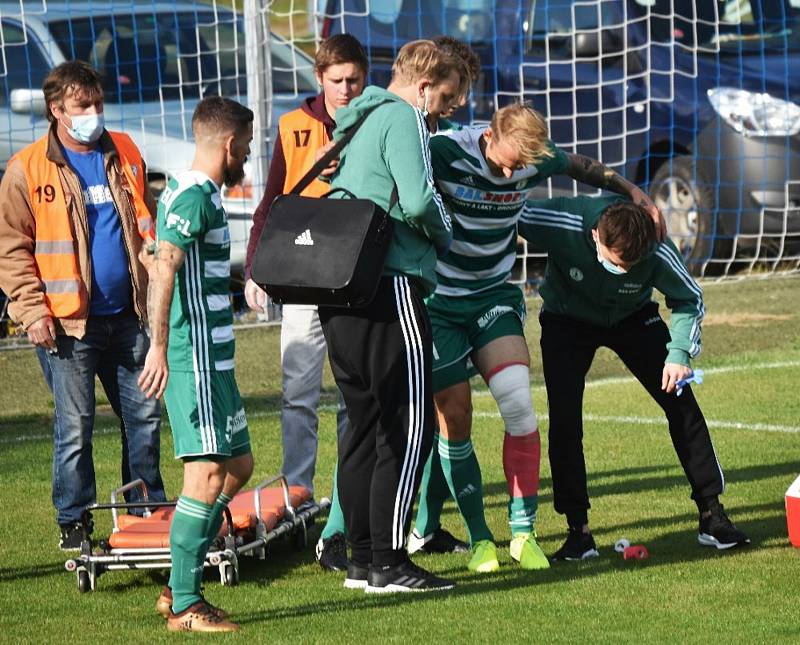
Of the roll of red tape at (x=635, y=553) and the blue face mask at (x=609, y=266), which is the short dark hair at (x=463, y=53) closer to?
the blue face mask at (x=609, y=266)

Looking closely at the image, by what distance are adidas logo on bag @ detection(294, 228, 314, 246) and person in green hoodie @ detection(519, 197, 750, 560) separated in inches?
47.8

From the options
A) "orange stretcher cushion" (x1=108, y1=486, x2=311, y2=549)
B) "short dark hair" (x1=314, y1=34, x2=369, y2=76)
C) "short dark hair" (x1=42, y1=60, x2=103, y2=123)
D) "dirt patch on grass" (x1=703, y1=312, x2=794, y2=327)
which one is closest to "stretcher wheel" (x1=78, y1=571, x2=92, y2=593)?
"orange stretcher cushion" (x1=108, y1=486, x2=311, y2=549)

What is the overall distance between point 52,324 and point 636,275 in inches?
95.3

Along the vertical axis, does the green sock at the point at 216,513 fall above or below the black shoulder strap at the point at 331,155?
below

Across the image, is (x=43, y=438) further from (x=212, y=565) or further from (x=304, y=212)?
(x=304, y=212)

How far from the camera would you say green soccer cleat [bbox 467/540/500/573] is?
6.42m

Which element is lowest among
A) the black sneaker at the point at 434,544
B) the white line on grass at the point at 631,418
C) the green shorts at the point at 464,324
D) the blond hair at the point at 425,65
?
the white line on grass at the point at 631,418

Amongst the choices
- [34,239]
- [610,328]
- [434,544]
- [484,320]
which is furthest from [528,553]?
[34,239]

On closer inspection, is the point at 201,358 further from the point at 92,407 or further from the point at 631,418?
the point at 631,418

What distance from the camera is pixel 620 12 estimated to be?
14344 millimetres

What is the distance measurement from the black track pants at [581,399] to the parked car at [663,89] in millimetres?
7469

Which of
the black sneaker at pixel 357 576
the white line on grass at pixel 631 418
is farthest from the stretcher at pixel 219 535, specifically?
the white line on grass at pixel 631 418

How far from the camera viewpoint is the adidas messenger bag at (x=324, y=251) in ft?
18.3

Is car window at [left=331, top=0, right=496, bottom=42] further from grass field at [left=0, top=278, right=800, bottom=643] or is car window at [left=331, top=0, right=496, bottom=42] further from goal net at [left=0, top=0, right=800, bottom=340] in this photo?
grass field at [left=0, top=278, right=800, bottom=643]
